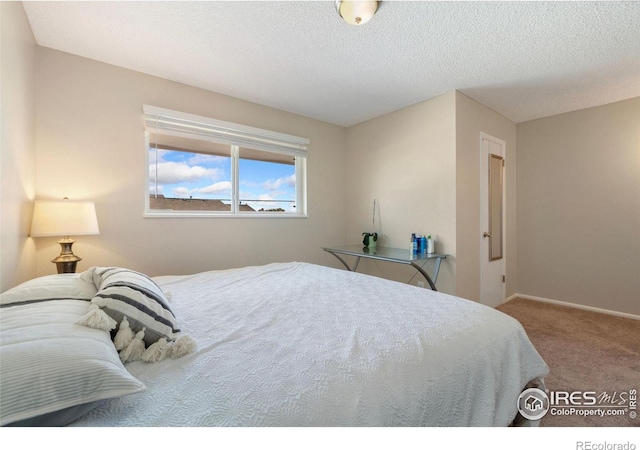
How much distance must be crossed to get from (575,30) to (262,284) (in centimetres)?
276

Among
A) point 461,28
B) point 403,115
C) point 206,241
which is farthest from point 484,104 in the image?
point 206,241

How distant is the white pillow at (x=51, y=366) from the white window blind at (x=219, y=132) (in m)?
2.03

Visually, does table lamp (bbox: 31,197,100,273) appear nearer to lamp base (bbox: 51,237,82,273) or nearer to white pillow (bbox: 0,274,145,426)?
lamp base (bbox: 51,237,82,273)

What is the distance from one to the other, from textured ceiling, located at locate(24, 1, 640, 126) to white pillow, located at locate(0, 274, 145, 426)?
6.03 ft

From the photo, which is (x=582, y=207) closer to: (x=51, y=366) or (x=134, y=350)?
(x=134, y=350)

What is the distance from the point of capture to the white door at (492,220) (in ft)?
10.1

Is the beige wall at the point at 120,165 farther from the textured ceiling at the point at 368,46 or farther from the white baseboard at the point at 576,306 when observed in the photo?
the white baseboard at the point at 576,306

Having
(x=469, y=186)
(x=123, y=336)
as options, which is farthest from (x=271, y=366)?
(x=469, y=186)

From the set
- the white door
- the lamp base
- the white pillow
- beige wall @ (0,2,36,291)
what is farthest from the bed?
the white door

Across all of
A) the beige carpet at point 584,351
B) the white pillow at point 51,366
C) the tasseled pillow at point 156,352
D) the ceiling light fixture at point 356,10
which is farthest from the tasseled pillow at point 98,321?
the beige carpet at point 584,351

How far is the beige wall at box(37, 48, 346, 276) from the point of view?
2008mm

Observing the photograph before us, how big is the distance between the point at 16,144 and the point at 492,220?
430 cm

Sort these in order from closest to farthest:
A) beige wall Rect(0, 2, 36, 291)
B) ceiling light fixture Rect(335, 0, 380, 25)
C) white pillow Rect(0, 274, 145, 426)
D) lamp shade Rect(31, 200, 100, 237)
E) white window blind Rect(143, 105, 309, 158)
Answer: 1. white pillow Rect(0, 274, 145, 426)
2. beige wall Rect(0, 2, 36, 291)
3. ceiling light fixture Rect(335, 0, 380, 25)
4. lamp shade Rect(31, 200, 100, 237)
5. white window blind Rect(143, 105, 309, 158)

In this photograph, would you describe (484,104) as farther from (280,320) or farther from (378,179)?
(280,320)
